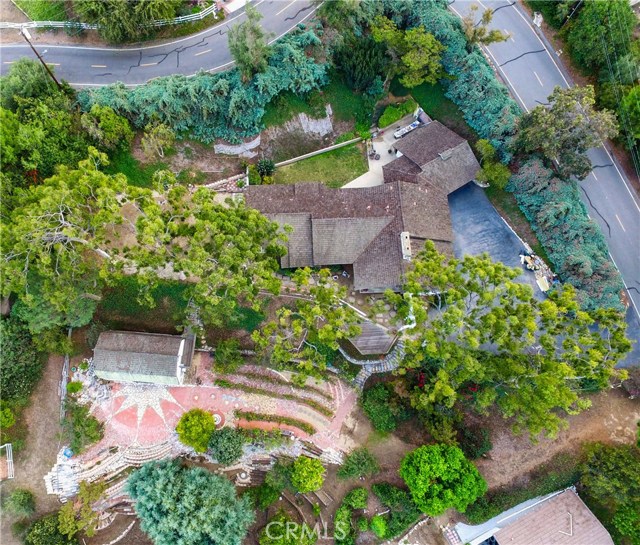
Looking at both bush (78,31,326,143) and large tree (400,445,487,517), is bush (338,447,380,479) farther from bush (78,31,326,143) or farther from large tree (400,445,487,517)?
bush (78,31,326,143)

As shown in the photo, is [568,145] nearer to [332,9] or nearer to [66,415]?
[332,9]

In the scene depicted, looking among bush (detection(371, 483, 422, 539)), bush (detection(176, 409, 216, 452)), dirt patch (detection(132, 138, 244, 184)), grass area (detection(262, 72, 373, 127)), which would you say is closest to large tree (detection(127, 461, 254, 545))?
bush (detection(176, 409, 216, 452))

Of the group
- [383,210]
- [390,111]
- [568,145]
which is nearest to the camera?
[568,145]

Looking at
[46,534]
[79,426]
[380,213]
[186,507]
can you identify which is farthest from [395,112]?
[46,534]

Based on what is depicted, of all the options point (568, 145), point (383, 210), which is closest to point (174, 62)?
point (383, 210)

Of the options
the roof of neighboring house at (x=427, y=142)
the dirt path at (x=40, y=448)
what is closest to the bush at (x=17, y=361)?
the dirt path at (x=40, y=448)

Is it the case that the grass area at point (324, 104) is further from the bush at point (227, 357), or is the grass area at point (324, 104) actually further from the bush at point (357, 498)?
the bush at point (357, 498)
